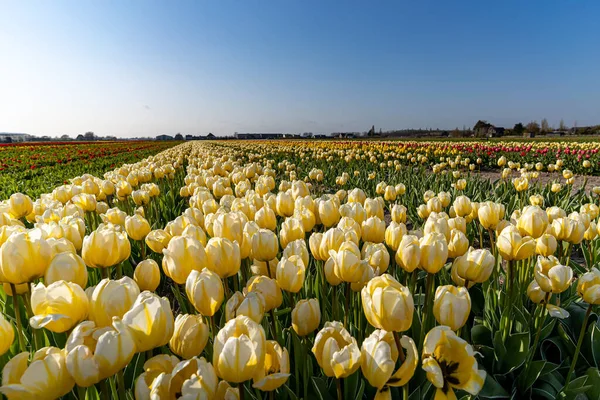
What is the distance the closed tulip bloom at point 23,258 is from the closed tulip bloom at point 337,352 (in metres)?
0.95

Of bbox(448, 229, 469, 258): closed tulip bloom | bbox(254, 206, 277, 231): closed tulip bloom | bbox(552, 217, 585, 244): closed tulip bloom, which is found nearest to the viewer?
bbox(448, 229, 469, 258): closed tulip bloom

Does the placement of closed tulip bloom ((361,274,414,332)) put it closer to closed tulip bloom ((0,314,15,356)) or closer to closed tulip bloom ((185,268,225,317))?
closed tulip bloom ((185,268,225,317))

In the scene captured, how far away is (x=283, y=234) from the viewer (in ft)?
6.25

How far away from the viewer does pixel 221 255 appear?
4.35ft

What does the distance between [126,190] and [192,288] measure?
303 centimetres

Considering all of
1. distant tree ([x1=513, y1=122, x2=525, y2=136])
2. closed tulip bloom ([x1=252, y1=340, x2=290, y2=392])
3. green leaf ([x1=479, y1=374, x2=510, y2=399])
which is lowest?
green leaf ([x1=479, y1=374, x2=510, y2=399])

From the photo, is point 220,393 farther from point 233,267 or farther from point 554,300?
point 554,300

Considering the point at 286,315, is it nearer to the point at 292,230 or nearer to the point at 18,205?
the point at 292,230

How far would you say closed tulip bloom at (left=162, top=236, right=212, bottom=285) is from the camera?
132 centimetres

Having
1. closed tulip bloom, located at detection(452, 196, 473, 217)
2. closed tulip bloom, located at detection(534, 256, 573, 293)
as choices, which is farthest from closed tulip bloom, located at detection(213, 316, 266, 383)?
closed tulip bloom, located at detection(452, 196, 473, 217)

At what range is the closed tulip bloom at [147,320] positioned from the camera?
2.96 ft

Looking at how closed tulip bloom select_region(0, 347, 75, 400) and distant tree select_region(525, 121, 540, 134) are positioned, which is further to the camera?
distant tree select_region(525, 121, 540, 134)

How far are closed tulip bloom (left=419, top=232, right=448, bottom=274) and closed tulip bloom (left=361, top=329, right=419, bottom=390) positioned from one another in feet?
1.69

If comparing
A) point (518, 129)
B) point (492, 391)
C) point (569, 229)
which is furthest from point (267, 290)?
point (518, 129)
